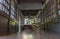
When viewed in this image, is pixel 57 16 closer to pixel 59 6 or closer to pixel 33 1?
pixel 59 6

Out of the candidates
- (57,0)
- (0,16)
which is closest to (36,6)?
(57,0)

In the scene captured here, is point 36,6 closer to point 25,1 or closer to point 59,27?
point 25,1

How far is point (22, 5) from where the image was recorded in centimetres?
1405

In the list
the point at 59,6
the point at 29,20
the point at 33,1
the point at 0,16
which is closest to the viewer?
the point at 0,16

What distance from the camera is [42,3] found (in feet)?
47.0

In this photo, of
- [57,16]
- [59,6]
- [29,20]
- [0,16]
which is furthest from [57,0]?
[29,20]

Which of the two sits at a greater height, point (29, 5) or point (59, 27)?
point (29, 5)

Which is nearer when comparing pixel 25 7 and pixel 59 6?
pixel 59 6

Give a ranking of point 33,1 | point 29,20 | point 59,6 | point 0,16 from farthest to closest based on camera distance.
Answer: point 29,20 < point 33,1 < point 59,6 < point 0,16

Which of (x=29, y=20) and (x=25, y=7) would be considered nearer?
(x=25, y=7)

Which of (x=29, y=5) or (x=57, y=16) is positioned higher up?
(x=29, y=5)

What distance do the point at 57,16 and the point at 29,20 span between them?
87.6ft

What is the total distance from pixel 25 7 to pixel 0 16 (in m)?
8.83

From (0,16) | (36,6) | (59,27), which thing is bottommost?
(59,27)
